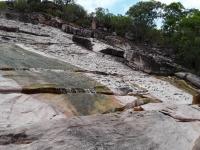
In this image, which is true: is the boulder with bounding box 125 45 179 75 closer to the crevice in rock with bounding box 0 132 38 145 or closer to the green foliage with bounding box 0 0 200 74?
the green foliage with bounding box 0 0 200 74

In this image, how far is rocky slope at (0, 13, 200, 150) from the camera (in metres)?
9.02

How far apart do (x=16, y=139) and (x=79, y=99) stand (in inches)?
248

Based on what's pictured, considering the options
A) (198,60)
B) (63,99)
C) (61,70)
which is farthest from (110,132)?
(198,60)

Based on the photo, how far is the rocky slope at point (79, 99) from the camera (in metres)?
9.02

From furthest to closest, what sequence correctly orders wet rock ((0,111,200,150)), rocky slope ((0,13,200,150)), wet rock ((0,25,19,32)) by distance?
wet rock ((0,25,19,32)), rocky slope ((0,13,200,150)), wet rock ((0,111,200,150))

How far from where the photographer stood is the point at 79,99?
49.5ft

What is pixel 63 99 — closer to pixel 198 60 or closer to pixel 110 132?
pixel 110 132

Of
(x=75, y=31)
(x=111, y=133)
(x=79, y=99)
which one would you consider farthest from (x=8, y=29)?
(x=111, y=133)

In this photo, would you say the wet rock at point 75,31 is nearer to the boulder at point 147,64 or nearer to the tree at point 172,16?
the boulder at point 147,64

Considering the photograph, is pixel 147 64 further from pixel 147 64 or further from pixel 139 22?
pixel 139 22

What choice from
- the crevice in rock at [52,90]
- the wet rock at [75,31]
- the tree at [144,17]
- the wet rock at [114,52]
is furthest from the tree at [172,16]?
the crevice in rock at [52,90]

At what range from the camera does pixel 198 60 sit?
31.7m

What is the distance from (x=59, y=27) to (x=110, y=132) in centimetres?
2390

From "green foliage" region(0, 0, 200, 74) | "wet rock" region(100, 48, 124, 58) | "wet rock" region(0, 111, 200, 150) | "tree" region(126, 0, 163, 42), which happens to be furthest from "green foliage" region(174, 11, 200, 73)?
"wet rock" region(0, 111, 200, 150)
